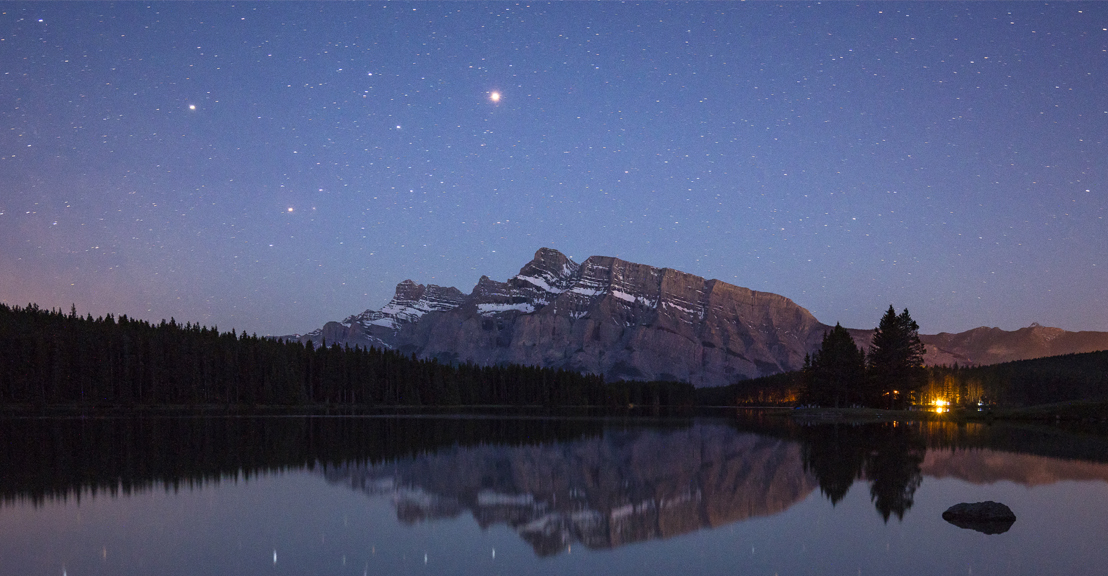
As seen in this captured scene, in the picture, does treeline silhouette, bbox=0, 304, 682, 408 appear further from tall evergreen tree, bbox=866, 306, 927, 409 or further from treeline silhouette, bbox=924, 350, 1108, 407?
treeline silhouette, bbox=924, 350, 1108, 407

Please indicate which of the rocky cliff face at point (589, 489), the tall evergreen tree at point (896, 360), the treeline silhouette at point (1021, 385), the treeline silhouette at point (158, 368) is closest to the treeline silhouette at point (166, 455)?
the rocky cliff face at point (589, 489)

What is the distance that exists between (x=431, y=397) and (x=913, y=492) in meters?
164

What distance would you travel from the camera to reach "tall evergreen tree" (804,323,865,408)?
10306cm

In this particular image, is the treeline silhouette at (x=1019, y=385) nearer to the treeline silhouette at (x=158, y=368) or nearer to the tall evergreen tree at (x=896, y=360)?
the tall evergreen tree at (x=896, y=360)

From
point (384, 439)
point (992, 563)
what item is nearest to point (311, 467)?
point (384, 439)

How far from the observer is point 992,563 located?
48.8 feet

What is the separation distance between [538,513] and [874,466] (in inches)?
766

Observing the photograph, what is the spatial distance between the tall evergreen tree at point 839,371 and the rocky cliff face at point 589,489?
6618cm

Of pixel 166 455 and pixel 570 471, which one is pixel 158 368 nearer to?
pixel 166 455

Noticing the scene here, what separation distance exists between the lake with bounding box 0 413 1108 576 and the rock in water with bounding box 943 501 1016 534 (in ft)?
1.18

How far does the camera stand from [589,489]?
84.9 feet

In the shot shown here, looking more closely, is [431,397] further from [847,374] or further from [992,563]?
[992,563]

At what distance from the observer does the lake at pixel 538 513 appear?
15.0m

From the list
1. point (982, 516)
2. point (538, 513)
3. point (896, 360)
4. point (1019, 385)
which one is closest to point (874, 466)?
point (982, 516)
